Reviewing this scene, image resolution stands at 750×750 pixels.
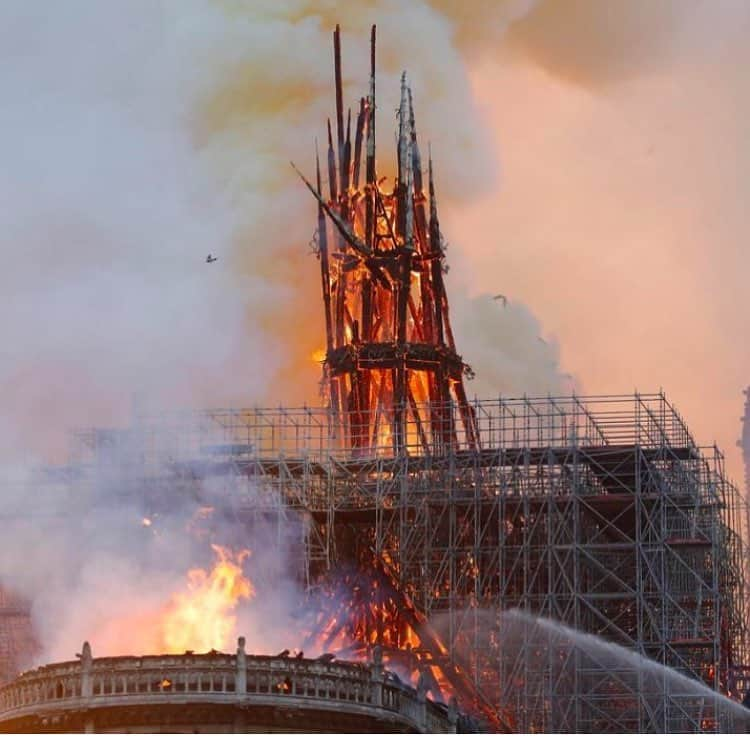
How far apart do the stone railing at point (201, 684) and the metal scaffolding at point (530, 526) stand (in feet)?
39.2

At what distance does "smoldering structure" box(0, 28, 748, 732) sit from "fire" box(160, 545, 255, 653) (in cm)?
140

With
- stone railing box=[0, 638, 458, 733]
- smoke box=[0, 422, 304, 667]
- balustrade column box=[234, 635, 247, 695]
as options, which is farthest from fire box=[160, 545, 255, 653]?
balustrade column box=[234, 635, 247, 695]

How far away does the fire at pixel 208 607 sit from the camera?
52812mm

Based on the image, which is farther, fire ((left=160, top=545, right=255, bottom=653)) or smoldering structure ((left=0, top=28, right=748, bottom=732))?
smoldering structure ((left=0, top=28, right=748, bottom=732))

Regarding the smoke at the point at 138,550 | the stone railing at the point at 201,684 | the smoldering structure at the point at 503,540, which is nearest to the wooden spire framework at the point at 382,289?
the smoldering structure at the point at 503,540

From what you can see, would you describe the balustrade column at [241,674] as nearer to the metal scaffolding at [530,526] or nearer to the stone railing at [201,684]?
the stone railing at [201,684]

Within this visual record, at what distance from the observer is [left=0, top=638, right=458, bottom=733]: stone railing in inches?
1695

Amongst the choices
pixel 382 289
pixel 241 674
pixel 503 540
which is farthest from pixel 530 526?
pixel 241 674

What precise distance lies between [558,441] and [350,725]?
15.1m

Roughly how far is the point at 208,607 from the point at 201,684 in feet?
37.3

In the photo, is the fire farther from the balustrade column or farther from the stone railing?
the balustrade column
